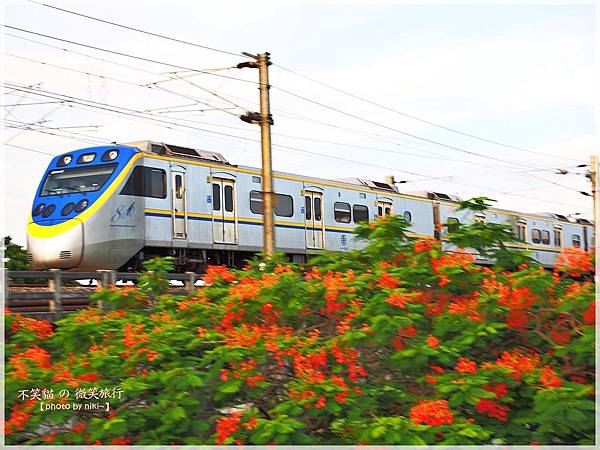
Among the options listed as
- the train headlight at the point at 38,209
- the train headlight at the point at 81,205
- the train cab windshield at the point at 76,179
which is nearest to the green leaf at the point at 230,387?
the train headlight at the point at 81,205

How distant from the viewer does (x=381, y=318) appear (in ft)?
22.0

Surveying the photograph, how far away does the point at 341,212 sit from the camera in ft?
86.4

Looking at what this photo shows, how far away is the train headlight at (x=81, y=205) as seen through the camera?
18.3 m

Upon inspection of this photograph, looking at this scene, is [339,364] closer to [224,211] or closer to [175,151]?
[175,151]

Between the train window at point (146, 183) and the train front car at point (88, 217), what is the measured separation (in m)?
0.23

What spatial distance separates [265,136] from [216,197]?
4.73 meters

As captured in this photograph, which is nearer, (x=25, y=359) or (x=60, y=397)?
(x=60, y=397)

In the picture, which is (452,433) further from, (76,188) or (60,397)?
(76,188)

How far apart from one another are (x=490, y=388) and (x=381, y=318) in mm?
1139

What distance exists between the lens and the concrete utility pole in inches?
662

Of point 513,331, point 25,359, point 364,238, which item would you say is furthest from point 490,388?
point 25,359

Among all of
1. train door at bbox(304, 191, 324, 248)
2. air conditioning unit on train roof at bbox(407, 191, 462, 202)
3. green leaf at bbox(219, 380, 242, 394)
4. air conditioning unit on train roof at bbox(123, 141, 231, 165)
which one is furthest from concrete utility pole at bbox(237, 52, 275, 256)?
air conditioning unit on train roof at bbox(407, 191, 462, 202)

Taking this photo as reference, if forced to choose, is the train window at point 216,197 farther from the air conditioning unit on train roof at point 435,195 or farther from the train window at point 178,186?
the air conditioning unit on train roof at point 435,195

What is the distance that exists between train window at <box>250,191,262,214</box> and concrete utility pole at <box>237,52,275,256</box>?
17.5 ft
